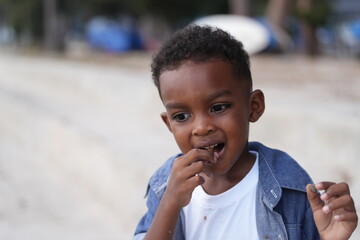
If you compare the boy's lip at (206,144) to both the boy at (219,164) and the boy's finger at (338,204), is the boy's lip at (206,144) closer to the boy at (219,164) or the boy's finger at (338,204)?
the boy at (219,164)

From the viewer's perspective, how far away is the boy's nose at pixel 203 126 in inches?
73.3

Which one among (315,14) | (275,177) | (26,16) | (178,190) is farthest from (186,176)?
(26,16)

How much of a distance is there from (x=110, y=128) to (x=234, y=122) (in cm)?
527

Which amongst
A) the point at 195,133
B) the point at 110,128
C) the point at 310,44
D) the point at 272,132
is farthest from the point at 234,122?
the point at 310,44

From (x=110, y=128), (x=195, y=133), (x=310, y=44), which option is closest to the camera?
(x=195, y=133)

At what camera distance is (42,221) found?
485 centimetres

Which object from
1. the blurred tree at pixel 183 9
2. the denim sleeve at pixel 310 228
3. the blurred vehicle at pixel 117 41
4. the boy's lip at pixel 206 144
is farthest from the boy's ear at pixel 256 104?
the blurred vehicle at pixel 117 41

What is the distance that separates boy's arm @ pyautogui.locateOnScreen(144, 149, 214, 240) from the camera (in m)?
1.86

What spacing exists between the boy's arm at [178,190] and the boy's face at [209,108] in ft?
0.18

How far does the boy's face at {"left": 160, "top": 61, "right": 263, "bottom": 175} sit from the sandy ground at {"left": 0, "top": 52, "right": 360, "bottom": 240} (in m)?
1.30

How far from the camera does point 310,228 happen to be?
6.24ft

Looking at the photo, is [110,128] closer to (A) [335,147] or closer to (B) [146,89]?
(B) [146,89]

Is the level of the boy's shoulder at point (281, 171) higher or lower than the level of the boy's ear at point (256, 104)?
lower

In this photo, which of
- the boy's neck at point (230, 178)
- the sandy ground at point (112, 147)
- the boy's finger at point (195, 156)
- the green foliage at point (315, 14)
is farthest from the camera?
the green foliage at point (315, 14)
